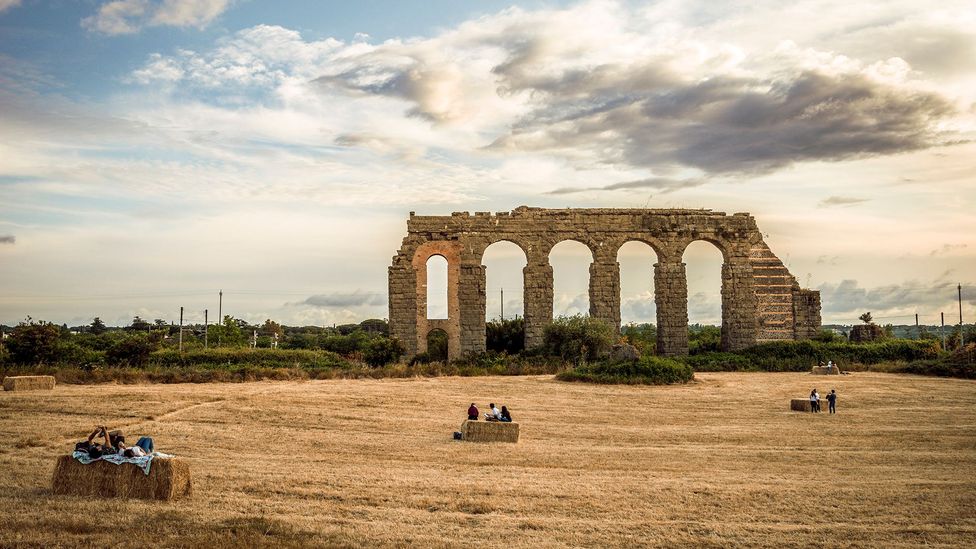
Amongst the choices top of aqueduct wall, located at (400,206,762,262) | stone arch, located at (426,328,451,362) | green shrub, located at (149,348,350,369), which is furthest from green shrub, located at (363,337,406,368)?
stone arch, located at (426,328,451,362)

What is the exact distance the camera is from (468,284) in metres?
34.3

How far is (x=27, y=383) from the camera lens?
842 inches

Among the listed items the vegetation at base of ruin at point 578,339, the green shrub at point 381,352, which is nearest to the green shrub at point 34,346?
the green shrub at point 381,352

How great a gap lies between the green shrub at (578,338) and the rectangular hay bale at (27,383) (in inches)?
696

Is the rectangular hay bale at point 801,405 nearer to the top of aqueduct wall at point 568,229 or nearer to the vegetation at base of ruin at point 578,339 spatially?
the vegetation at base of ruin at point 578,339

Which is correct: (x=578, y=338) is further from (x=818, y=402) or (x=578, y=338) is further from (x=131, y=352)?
(x=131, y=352)

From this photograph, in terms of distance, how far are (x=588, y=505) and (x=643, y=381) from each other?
15746 mm

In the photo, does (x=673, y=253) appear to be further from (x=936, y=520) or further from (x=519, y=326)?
(x=936, y=520)

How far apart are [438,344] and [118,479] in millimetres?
28649

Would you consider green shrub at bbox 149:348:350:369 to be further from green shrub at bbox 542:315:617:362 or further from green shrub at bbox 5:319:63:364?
green shrub at bbox 542:315:617:362

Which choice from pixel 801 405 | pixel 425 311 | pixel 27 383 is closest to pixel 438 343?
pixel 425 311

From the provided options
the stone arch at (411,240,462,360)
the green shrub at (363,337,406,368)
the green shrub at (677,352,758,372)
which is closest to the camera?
the green shrub at (363,337,406,368)

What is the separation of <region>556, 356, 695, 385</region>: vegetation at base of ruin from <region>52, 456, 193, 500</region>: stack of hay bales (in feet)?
57.5

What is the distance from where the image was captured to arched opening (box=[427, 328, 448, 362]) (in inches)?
1512
